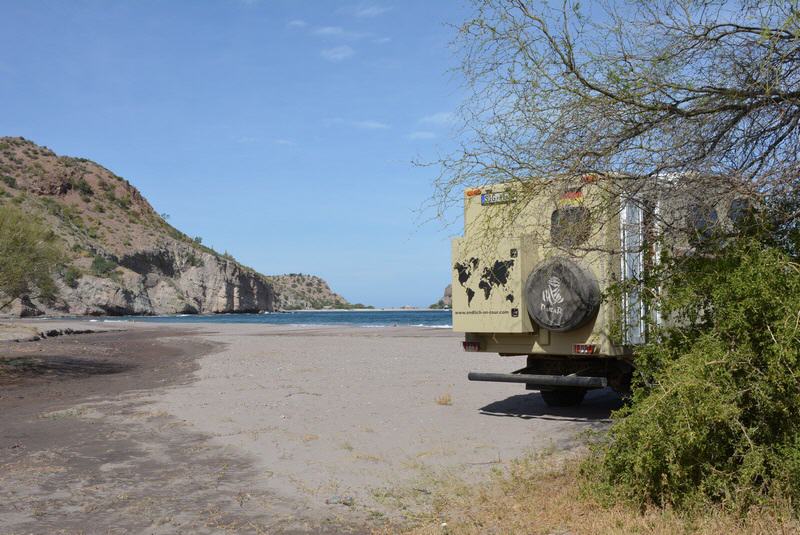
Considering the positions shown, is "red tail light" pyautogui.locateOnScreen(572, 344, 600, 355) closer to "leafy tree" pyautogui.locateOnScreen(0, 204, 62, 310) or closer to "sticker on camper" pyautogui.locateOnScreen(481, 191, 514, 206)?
"sticker on camper" pyautogui.locateOnScreen(481, 191, 514, 206)

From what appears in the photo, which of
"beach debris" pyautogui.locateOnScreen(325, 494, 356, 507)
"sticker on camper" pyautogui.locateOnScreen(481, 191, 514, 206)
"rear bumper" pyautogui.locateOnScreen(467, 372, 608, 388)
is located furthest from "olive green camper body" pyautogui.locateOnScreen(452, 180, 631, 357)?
"beach debris" pyautogui.locateOnScreen(325, 494, 356, 507)

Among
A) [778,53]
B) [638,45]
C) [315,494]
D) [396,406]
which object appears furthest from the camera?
[396,406]

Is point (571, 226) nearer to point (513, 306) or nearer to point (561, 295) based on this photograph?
point (561, 295)

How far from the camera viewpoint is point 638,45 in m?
6.45

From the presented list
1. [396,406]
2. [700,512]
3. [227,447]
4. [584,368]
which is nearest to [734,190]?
[700,512]

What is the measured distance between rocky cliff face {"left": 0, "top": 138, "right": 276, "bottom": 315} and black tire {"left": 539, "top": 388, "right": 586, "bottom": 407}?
8086 centimetres

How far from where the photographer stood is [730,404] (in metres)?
5.18

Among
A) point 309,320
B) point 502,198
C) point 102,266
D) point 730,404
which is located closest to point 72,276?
point 102,266

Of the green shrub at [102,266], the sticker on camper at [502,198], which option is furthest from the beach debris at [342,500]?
the green shrub at [102,266]

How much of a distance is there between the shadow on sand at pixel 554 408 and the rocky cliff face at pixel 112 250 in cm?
7992

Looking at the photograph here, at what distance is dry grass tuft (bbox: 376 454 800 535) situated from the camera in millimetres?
4957

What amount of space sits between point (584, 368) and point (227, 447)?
5.13 metres

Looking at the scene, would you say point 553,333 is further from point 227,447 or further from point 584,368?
point 227,447

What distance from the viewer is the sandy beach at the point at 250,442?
6.50 meters
